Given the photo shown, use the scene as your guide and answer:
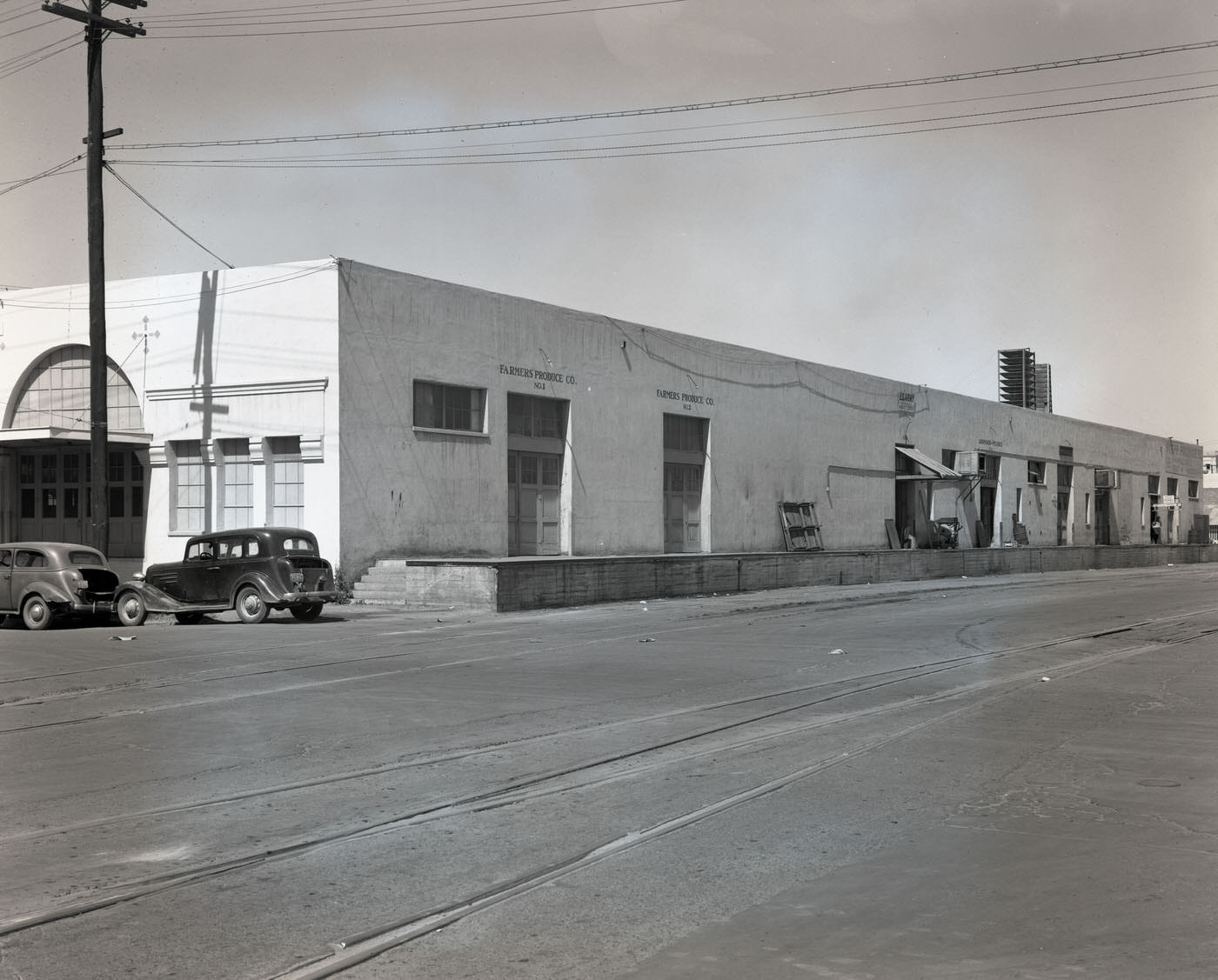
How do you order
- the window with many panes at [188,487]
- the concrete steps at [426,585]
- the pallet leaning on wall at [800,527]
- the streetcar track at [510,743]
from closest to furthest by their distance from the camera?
the streetcar track at [510,743], the concrete steps at [426,585], the window with many panes at [188,487], the pallet leaning on wall at [800,527]

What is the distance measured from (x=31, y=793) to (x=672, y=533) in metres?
30.8

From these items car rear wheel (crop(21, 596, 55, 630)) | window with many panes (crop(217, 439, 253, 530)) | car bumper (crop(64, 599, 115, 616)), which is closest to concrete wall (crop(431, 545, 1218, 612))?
window with many panes (crop(217, 439, 253, 530))

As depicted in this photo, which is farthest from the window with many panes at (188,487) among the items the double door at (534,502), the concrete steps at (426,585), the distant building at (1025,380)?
the distant building at (1025,380)

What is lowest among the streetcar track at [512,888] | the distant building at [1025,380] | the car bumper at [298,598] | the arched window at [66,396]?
the streetcar track at [512,888]

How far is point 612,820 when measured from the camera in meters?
6.89

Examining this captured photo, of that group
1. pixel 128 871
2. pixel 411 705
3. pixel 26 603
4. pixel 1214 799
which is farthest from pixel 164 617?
pixel 1214 799

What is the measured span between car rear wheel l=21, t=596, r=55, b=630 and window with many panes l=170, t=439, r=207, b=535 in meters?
7.44

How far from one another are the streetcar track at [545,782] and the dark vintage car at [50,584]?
14768 mm

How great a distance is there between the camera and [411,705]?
454 inches

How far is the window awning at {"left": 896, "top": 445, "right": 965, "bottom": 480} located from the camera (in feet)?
164

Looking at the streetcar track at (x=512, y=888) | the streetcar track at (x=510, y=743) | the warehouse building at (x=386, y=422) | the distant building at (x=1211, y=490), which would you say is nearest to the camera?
the streetcar track at (x=512, y=888)

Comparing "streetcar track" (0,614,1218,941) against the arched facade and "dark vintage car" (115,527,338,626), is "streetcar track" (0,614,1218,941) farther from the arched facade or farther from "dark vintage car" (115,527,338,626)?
the arched facade

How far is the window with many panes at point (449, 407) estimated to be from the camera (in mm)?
29328

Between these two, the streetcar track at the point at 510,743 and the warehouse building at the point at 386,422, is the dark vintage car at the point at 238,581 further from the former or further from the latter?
the streetcar track at the point at 510,743
